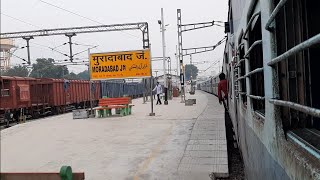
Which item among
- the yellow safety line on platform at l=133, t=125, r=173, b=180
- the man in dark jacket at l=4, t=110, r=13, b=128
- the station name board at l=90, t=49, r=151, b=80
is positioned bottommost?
the yellow safety line on platform at l=133, t=125, r=173, b=180

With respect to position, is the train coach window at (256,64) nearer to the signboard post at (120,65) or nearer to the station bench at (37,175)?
the station bench at (37,175)

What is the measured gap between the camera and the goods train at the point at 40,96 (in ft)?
66.5

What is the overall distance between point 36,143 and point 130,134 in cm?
252

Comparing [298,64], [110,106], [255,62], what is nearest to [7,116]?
[110,106]

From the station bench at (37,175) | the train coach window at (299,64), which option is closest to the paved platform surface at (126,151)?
the station bench at (37,175)

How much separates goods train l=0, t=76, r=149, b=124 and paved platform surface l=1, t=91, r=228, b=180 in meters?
6.76

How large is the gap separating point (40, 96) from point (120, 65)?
346 inches

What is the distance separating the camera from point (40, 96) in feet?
78.3

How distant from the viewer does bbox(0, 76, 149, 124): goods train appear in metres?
20.3

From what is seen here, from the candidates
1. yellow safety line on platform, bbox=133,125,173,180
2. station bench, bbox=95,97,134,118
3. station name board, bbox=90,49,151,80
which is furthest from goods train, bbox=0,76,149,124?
yellow safety line on platform, bbox=133,125,173,180

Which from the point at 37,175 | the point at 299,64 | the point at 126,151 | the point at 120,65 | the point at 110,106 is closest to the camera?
the point at 299,64

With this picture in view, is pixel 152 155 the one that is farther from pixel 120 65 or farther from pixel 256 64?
pixel 120 65

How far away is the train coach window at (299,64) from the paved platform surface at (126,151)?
3.17m

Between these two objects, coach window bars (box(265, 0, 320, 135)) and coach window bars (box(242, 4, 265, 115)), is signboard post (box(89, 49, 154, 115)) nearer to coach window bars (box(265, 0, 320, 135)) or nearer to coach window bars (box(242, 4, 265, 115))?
coach window bars (box(242, 4, 265, 115))
